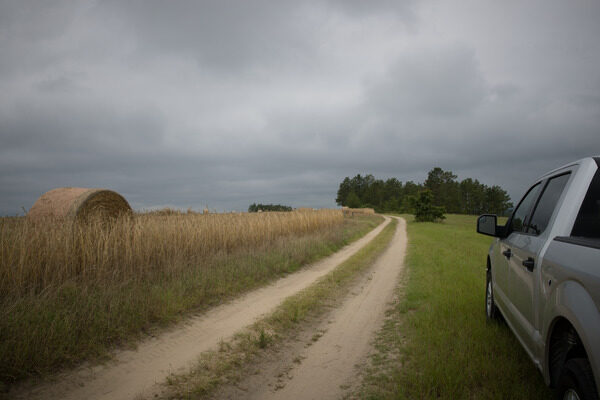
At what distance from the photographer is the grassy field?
4.65 metres

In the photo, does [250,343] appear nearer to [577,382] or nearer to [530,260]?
[530,260]

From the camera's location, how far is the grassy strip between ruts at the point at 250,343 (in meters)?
3.97

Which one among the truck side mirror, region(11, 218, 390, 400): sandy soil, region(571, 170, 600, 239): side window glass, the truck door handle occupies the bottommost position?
region(11, 218, 390, 400): sandy soil

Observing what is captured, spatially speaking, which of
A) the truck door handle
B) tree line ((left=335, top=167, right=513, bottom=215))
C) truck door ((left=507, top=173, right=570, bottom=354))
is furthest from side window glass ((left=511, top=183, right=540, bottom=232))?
tree line ((left=335, top=167, right=513, bottom=215))

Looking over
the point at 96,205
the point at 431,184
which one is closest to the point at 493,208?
the point at 431,184

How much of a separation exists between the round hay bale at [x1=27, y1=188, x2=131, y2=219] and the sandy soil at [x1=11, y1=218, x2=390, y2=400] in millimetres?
6495

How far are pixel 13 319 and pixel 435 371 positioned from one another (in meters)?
5.58

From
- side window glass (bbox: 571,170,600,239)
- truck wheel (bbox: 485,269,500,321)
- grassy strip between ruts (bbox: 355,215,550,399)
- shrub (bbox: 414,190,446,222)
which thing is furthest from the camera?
shrub (bbox: 414,190,446,222)

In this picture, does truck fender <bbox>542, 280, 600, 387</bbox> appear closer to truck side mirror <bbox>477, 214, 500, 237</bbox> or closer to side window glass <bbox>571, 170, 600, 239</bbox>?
side window glass <bbox>571, 170, 600, 239</bbox>

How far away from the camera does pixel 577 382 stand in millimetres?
2094

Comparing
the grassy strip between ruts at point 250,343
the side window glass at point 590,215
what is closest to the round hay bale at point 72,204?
the grassy strip between ruts at point 250,343

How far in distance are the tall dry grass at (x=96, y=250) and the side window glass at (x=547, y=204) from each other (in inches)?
282

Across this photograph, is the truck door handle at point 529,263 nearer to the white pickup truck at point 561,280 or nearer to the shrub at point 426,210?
the white pickup truck at point 561,280

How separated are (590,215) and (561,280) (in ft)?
2.43
